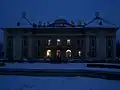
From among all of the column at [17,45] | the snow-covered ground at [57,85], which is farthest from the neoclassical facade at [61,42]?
the snow-covered ground at [57,85]

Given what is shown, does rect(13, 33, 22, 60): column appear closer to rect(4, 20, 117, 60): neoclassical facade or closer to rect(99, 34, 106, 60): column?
rect(4, 20, 117, 60): neoclassical facade

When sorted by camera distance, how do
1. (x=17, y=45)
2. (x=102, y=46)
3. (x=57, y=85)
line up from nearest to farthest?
(x=57, y=85)
(x=102, y=46)
(x=17, y=45)

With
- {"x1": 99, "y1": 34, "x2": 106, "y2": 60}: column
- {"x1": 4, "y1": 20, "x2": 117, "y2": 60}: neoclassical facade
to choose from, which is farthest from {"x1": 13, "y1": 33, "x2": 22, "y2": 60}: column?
{"x1": 99, "y1": 34, "x2": 106, "y2": 60}: column

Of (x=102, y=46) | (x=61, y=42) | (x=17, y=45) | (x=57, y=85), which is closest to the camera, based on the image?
(x=57, y=85)

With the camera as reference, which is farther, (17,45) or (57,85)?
(17,45)

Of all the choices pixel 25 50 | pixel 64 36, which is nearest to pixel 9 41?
pixel 25 50

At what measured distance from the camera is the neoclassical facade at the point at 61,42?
56656 mm

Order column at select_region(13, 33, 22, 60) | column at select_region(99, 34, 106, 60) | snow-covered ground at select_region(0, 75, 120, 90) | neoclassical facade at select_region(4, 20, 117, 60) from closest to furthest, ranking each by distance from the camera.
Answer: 1. snow-covered ground at select_region(0, 75, 120, 90)
2. neoclassical facade at select_region(4, 20, 117, 60)
3. column at select_region(99, 34, 106, 60)
4. column at select_region(13, 33, 22, 60)

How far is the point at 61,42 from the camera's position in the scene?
5769 centimetres

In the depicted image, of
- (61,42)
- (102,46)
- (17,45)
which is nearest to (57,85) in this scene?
(61,42)

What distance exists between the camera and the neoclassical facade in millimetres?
56656

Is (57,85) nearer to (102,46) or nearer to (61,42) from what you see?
(61,42)

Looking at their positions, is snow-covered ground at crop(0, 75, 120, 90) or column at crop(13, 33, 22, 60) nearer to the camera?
snow-covered ground at crop(0, 75, 120, 90)

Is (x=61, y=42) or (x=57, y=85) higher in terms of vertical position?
(x=61, y=42)
